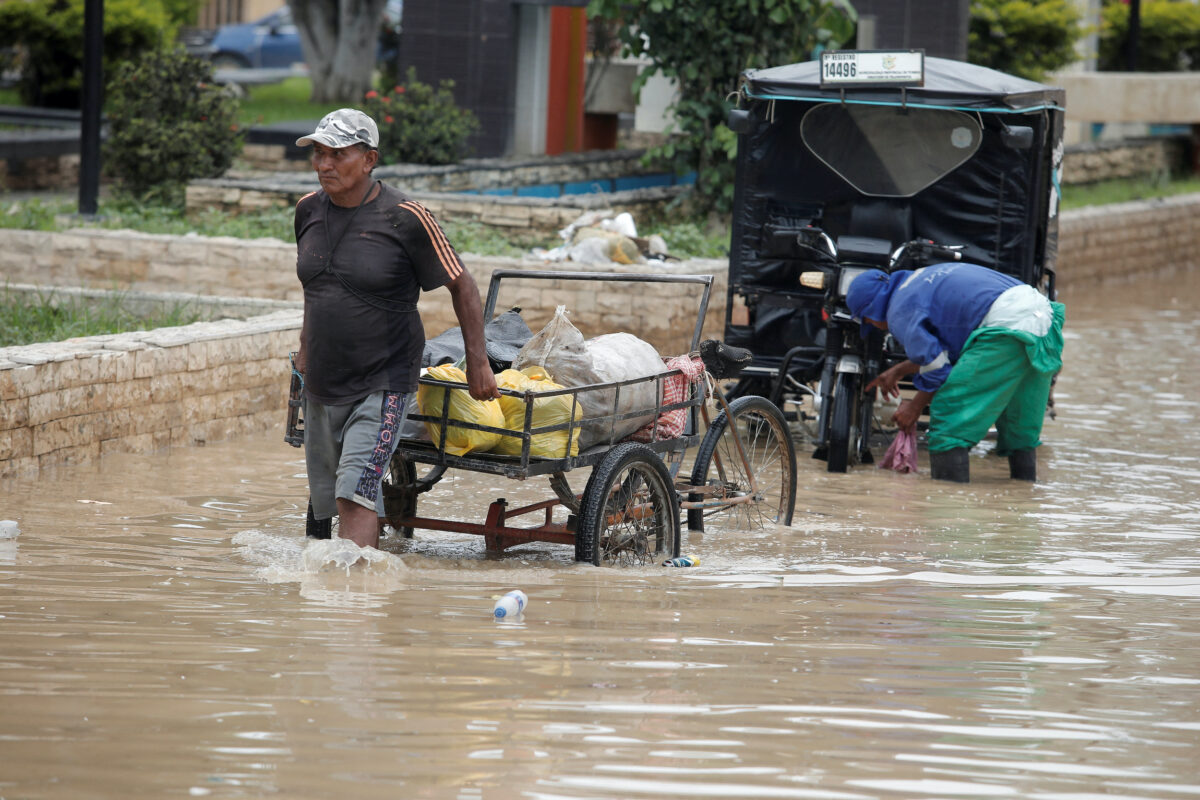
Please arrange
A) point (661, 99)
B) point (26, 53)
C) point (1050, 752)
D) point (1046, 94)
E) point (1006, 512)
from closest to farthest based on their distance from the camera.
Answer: point (1050, 752) → point (1006, 512) → point (1046, 94) → point (661, 99) → point (26, 53)

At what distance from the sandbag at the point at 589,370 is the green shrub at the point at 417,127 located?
1154 cm

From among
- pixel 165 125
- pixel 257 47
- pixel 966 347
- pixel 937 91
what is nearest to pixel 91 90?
pixel 165 125

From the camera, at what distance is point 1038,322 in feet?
29.0

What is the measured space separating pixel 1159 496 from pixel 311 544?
198 inches

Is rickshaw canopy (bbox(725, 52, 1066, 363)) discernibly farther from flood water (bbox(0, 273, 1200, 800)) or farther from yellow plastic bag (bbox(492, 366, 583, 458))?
yellow plastic bag (bbox(492, 366, 583, 458))

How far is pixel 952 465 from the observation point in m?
9.26

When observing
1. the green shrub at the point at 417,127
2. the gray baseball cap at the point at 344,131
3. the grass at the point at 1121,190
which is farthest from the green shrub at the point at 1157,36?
the gray baseball cap at the point at 344,131

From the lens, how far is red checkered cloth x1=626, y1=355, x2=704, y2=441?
6.78 meters

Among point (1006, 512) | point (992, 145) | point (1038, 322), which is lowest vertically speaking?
point (1006, 512)

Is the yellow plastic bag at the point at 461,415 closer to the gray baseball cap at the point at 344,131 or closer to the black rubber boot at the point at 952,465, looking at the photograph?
the gray baseball cap at the point at 344,131

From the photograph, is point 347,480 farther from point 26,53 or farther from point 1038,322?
point 26,53

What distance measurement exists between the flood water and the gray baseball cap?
1508 mm

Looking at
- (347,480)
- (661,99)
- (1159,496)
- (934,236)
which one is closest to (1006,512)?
(1159,496)

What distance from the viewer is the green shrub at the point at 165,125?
1556cm
